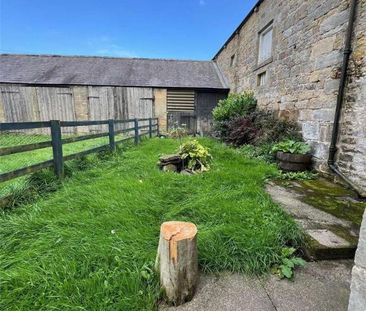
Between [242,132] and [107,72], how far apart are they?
9.00 m

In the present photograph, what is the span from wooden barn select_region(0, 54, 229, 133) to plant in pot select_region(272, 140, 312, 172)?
7.27 m

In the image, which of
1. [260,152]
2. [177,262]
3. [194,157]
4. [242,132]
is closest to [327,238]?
[177,262]

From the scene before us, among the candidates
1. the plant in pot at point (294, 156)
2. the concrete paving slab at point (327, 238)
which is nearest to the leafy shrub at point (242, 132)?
the plant in pot at point (294, 156)

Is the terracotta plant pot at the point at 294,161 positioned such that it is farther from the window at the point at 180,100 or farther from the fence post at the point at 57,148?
the window at the point at 180,100

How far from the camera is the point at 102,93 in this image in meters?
11.3

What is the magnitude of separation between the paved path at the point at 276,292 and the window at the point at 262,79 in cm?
648

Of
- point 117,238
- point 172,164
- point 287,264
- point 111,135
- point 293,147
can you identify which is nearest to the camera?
point 287,264

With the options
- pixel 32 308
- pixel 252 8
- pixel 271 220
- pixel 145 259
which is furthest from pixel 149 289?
pixel 252 8

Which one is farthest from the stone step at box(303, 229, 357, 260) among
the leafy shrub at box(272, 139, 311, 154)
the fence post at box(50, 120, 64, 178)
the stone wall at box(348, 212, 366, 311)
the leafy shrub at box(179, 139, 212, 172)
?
the fence post at box(50, 120, 64, 178)

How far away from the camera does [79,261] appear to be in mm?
1688

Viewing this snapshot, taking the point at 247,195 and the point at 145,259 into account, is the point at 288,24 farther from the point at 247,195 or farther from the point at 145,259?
the point at 145,259

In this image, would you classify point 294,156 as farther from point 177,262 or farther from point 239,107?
point 239,107

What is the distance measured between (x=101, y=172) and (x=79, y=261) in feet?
7.77

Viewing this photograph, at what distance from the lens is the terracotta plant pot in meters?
4.21
